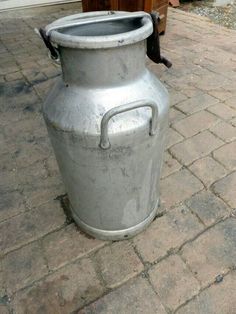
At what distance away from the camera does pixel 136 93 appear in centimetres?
140

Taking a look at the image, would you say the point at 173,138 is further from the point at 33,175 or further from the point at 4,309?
the point at 4,309

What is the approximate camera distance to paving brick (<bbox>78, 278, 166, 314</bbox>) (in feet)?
5.28

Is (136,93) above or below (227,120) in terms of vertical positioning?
above

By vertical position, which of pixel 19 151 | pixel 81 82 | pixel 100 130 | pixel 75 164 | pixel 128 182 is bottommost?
pixel 19 151

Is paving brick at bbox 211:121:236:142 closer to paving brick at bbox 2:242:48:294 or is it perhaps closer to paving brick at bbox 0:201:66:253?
paving brick at bbox 0:201:66:253

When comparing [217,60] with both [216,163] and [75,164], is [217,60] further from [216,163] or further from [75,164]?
[75,164]

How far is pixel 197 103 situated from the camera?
128 inches

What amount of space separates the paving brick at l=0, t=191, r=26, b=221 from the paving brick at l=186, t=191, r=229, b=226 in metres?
1.22

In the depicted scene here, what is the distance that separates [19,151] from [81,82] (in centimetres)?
155

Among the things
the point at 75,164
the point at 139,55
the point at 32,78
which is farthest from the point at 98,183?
the point at 32,78

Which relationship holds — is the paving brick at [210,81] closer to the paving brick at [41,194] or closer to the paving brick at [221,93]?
the paving brick at [221,93]

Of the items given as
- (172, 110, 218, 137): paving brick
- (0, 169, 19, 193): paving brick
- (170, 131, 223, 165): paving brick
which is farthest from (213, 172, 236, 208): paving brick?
(0, 169, 19, 193): paving brick

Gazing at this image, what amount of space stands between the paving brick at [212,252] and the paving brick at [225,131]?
38.5 inches

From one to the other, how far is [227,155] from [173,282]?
1.28 meters
